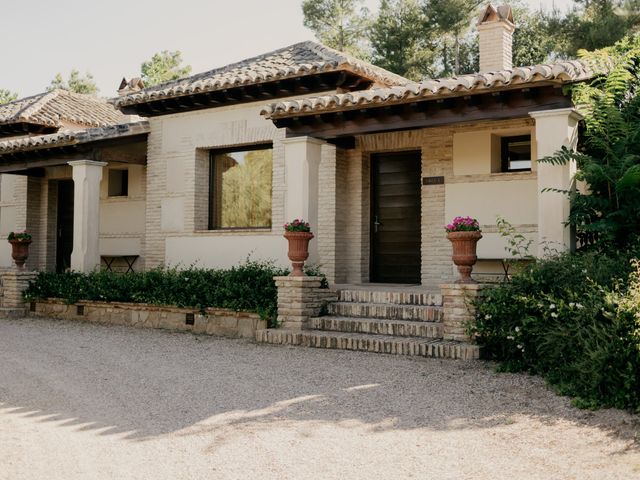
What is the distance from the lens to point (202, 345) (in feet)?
29.1

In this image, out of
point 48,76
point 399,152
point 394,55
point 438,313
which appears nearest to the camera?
point 438,313

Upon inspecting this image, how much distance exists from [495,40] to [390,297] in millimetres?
5700

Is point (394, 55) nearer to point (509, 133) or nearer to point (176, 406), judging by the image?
point (509, 133)

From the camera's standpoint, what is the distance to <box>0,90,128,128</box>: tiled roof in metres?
15.1

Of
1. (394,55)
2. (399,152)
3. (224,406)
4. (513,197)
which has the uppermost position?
(394,55)

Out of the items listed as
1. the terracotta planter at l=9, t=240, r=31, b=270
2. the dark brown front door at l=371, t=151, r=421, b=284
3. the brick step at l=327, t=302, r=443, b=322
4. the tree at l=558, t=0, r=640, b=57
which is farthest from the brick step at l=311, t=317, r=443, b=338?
the tree at l=558, t=0, r=640, b=57

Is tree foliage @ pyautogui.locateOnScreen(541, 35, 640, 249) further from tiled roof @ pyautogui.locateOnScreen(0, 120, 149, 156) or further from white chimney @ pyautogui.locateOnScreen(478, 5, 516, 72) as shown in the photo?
tiled roof @ pyautogui.locateOnScreen(0, 120, 149, 156)

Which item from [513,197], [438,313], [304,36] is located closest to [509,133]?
[513,197]

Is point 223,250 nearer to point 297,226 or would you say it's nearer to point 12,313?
point 297,226

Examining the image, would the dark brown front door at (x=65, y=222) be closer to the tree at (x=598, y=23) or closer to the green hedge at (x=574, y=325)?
the green hedge at (x=574, y=325)

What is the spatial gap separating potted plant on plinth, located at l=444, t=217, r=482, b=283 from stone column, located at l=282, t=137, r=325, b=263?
8.01 feet

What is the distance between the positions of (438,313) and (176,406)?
3.97 meters

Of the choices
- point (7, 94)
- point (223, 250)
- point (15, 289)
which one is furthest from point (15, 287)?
point (7, 94)

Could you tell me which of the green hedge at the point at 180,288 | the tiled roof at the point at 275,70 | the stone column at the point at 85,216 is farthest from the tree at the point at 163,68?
the green hedge at the point at 180,288
